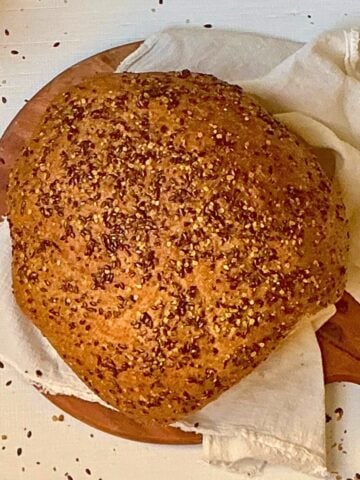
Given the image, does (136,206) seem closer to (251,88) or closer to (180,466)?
(251,88)

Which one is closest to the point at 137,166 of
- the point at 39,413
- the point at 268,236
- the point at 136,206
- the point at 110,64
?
the point at 136,206

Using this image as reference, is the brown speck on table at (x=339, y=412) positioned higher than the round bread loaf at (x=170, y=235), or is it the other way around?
the round bread loaf at (x=170, y=235)

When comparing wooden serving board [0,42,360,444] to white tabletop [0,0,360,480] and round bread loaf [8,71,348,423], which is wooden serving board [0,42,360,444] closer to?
white tabletop [0,0,360,480]

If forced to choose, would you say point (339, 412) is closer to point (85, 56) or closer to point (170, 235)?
point (170, 235)

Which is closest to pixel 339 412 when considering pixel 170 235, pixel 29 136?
pixel 170 235

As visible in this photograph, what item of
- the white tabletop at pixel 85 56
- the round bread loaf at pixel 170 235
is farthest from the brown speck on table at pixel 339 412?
the round bread loaf at pixel 170 235

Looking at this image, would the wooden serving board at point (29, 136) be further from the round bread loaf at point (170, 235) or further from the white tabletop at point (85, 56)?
the round bread loaf at point (170, 235)

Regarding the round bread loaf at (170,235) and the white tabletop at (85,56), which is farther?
the white tabletop at (85,56)
